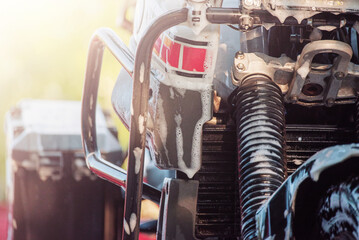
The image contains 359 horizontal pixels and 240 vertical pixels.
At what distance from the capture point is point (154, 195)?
1517mm

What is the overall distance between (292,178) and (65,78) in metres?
3.64

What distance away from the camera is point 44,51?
4402 millimetres

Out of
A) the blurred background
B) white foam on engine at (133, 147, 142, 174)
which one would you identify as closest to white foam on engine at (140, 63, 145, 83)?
white foam on engine at (133, 147, 142, 174)

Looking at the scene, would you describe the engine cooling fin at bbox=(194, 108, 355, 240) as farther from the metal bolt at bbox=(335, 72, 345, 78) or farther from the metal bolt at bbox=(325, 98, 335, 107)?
the metal bolt at bbox=(335, 72, 345, 78)

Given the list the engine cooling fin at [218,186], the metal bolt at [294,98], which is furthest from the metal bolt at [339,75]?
the engine cooling fin at [218,186]

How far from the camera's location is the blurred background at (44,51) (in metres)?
4.32

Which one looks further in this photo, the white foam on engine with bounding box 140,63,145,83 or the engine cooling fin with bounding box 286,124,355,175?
the engine cooling fin with bounding box 286,124,355,175

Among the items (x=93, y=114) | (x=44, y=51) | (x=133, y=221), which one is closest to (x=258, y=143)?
(x=133, y=221)

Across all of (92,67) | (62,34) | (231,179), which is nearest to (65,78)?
(62,34)

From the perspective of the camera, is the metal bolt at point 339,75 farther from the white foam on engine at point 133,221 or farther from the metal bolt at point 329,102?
the white foam on engine at point 133,221

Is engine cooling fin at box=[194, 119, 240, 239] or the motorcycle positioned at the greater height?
the motorcycle

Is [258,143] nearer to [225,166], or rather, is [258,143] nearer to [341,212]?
[225,166]

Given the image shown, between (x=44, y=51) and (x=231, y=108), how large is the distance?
3.21 m

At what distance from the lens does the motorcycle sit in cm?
114
